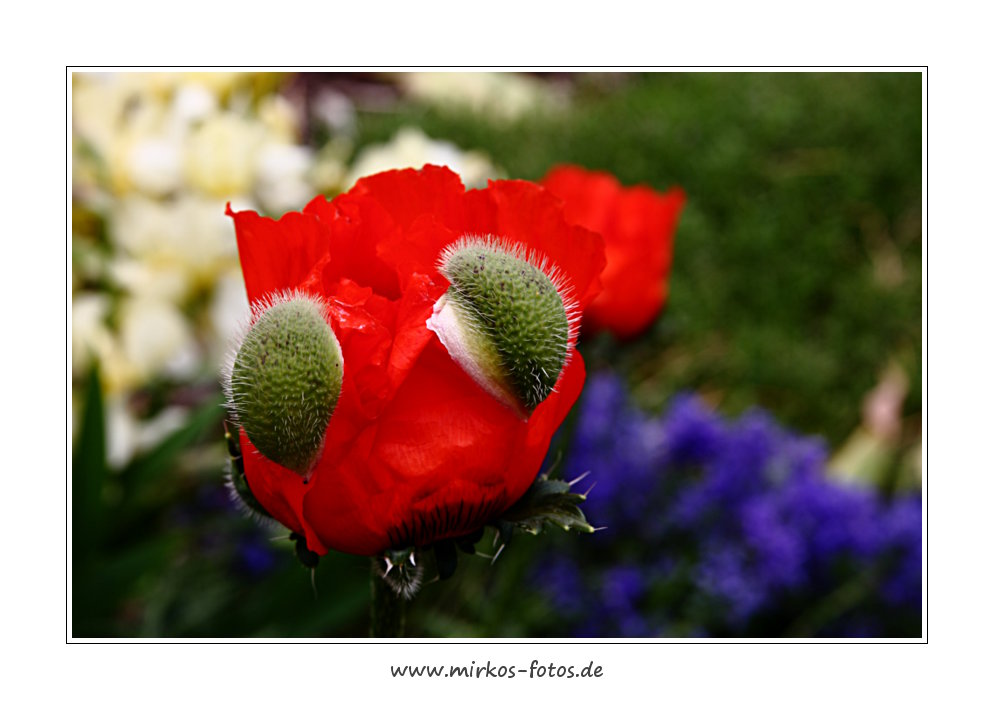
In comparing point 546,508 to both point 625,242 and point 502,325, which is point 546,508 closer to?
point 502,325

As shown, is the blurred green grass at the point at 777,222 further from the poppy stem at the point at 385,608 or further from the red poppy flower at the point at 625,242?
the poppy stem at the point at 385,608

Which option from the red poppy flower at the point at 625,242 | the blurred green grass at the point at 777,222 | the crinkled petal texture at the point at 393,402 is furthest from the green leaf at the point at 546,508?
the blurred green grass at the point at 777,222

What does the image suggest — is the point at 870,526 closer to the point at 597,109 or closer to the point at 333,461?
the point at 333,461

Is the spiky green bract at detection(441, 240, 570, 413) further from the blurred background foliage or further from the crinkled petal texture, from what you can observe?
the blurred background foliage

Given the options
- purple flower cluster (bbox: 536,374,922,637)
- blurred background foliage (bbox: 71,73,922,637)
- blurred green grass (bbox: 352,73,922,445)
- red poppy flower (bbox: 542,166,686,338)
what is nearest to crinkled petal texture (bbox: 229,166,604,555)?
blurred background foliage (bbox: 71,73,922,637)
